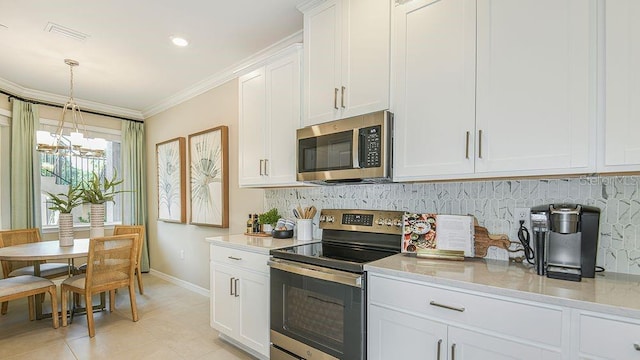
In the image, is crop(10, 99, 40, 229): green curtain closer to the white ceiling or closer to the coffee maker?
the white ceiling

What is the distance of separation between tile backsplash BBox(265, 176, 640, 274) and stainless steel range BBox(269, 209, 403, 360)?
5.2 inches

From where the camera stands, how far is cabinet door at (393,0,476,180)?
1.62 meters

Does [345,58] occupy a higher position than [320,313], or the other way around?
[345,58]

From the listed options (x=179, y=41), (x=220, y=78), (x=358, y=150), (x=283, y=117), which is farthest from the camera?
(x=220, y=78)

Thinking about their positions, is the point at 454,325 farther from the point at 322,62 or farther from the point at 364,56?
the point at 322,62

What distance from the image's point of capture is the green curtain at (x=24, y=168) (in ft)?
13.0

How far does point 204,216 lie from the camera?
13.1 ft

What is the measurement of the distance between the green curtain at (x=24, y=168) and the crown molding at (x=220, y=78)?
1.46 metres

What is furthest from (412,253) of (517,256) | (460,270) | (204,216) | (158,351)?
(204,216)

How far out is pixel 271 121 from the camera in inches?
104

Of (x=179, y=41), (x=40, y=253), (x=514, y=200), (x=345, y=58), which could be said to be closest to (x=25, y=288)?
(x=40, y=253)

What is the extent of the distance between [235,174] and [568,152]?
3064mm

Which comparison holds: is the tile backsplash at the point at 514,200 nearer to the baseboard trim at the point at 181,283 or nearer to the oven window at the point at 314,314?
the oven window at the point at 314,314

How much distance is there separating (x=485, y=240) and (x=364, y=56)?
4.31 ft
